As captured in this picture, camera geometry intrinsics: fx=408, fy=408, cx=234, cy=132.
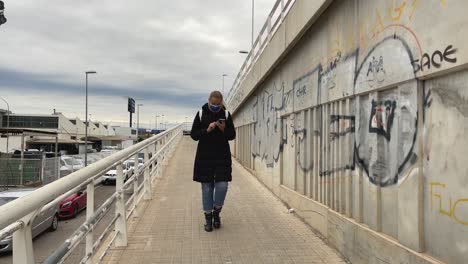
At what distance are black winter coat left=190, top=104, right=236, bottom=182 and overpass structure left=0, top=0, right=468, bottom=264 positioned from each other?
828 mm

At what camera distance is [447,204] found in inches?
121

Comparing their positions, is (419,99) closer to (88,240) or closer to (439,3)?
(439,3)

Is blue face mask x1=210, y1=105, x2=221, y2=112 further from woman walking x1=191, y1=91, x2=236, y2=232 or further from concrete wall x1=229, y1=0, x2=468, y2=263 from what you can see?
concrete wall x1=229, y1=0, x2=468, y2=263

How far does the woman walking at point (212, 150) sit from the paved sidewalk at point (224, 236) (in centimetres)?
60

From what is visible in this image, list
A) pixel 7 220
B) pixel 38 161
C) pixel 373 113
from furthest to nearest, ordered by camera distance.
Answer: pixel 38 161, pixel 373 113, pixel 7 220

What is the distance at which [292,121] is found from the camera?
26.2 feet

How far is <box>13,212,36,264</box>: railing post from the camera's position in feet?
6.84

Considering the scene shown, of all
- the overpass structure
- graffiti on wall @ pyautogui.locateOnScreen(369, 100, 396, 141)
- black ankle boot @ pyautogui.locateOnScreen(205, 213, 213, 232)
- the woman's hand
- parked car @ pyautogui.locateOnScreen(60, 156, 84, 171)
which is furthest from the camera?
parked car @ pyautogui.locateOnScreen(60, 156, 84, 171)

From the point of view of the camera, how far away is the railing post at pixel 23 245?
209 cm

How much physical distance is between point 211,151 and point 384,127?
2421mm

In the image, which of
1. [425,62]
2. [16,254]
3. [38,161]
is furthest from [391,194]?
Answer: [38,161]

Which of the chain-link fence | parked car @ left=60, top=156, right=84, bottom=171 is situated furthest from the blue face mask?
parked car @ left=60, top=156, right=84, bottom=171

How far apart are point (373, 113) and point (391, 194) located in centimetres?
89

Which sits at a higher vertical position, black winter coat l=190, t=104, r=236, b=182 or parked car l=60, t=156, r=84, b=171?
black winter coat l=190, t=104, r=236, b=182
